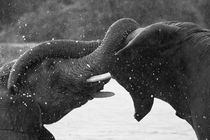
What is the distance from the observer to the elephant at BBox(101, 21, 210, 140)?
11.7 ft

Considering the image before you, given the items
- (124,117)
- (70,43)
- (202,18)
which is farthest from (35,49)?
(202,18)

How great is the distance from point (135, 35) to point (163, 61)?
24cm

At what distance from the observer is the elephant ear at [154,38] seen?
3.57m

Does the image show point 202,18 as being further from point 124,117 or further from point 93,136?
point 93,136

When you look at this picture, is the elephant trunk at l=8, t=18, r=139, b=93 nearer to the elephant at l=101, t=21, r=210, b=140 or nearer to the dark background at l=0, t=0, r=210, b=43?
the elephant at l=101, t=21, r=210, b=140

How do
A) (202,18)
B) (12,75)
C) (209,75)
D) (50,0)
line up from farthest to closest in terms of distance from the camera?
(50,0)
(202,18)
(12,75)
(209,75)

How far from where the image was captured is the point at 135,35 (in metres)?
3.77

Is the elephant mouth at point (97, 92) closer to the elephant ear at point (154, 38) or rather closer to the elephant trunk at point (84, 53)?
the elephant trunk at point (84, 53)

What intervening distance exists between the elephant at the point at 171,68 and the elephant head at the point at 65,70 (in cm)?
9

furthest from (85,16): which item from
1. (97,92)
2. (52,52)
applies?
(52,52)

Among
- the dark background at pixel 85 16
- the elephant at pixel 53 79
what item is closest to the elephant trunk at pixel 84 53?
the elephant at pixel 53 79

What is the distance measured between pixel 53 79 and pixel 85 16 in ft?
58.7

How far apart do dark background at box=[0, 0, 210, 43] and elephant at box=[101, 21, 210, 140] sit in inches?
653

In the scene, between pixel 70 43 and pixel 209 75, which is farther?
pixel 70 43
